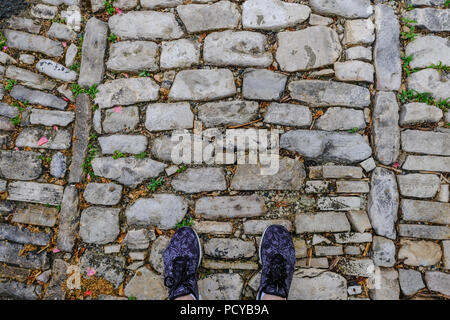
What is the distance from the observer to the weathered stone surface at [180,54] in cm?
248

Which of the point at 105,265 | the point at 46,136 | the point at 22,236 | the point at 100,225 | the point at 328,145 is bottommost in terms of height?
the point at 105,265

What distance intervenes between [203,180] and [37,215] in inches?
60.4

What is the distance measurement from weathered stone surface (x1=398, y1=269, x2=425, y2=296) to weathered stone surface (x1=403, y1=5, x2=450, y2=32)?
2131mm

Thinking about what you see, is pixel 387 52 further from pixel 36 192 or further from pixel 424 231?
pixel 36 192

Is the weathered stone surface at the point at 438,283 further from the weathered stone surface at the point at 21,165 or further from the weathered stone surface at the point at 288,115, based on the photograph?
the weathered stone surface at the point at 21,165

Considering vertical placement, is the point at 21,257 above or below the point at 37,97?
below

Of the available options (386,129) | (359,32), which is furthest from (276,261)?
(359,32)

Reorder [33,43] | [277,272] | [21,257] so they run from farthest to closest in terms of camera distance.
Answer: [33,43], [21,257], [277,272]

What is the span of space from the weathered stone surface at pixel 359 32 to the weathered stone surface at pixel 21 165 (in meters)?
2.97

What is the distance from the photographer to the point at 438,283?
7.70ft

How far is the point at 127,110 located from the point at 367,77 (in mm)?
2135

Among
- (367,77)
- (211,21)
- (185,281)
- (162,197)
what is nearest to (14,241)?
(162,197)

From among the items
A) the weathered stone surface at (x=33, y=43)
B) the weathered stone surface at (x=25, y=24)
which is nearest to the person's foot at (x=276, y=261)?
the weathered stone surface at (x=33, y=43)

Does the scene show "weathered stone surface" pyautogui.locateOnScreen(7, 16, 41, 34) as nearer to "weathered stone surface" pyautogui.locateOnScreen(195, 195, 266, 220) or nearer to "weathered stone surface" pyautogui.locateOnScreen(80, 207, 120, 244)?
"weathered stone surface" pyautogui.locateOnScreen(80, 207, 120, 244)
